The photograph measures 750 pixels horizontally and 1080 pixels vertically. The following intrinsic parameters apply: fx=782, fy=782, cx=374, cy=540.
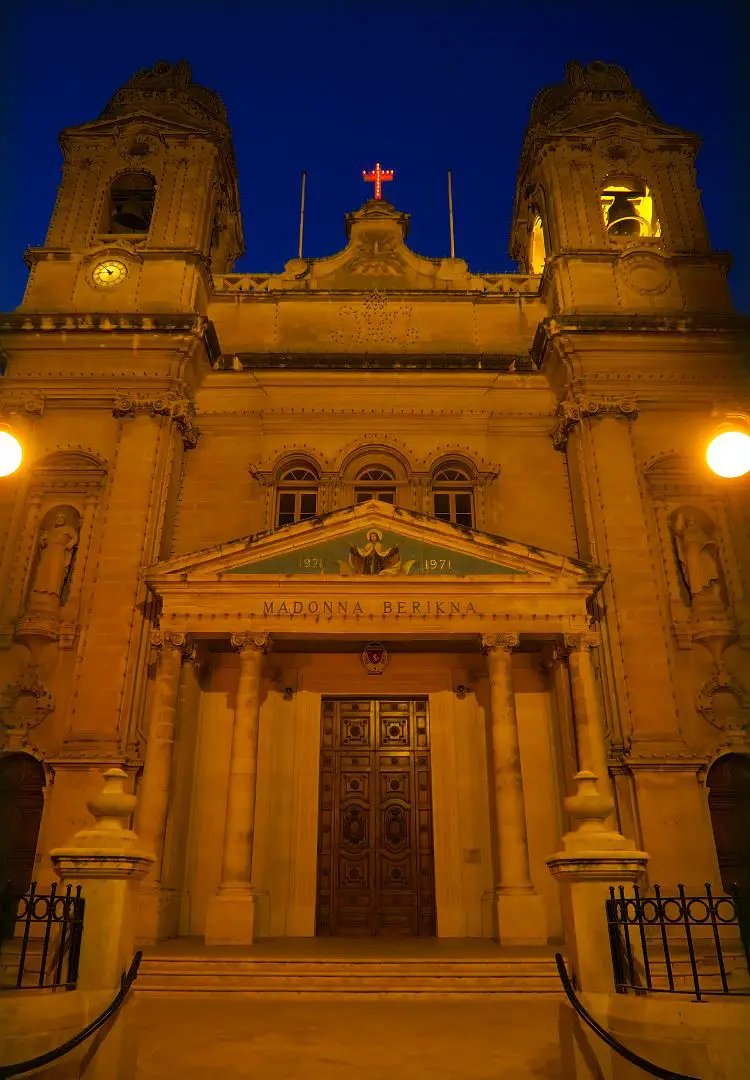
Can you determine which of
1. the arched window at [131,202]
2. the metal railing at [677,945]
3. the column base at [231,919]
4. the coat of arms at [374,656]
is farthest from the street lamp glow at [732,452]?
the arched window at [131,202]

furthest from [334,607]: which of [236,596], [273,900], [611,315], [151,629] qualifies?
[611,315]

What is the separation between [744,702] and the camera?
1443 cm

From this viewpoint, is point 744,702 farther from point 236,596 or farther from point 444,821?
point 236,596

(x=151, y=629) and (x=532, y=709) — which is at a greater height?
(x=151, y=629)

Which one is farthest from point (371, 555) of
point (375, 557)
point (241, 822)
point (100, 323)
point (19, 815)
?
point (100, 323)

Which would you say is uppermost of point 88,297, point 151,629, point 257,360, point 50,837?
point 88,297

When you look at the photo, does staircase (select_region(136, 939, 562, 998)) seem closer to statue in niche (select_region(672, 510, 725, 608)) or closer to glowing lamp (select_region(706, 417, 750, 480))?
glowing lamp (select_region(706, 417, 750, 480))

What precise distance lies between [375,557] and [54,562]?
649 centimetres

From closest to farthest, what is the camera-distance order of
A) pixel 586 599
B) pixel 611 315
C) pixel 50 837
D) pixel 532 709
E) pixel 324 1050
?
1. pixel 324 1050
2. pixel 50 837
3. pixel 586 599
4. pixel 532 709
5. pixel 611 315

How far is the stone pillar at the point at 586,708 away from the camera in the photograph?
13.1 meters

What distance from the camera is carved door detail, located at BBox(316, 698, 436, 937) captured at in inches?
554

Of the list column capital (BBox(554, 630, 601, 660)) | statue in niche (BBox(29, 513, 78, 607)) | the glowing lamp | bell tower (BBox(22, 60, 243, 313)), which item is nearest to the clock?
bell tower (BBox(22, 60, 243, 313))

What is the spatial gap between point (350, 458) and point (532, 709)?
680cm

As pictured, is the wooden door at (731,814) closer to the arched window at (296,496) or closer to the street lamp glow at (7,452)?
the arched window at (296,496)
